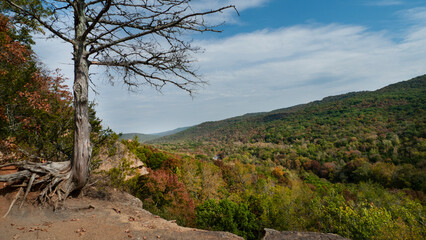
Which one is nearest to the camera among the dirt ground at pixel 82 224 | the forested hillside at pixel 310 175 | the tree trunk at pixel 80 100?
the dirt ground at pixel 82 224

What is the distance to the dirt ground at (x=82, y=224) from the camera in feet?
12.4

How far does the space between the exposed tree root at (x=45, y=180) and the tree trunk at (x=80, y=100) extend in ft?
0.91

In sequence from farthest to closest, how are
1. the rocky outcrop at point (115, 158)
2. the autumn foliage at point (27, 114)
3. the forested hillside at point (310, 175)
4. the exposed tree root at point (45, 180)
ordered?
the forested hillside at point (310, 175), the rocky outcrop at point (115, 158), the autumn foliage at point (27, 114), the exposed tree root at point (45, 180)

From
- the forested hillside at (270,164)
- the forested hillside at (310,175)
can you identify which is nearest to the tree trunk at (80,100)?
the forested hillside at (270,164)

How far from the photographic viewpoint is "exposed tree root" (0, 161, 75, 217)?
471 cm

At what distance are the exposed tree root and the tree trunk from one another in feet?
0.91

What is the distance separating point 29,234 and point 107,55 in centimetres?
437

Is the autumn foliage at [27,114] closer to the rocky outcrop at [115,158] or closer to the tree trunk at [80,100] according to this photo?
the rocky outcrop at [115,158]

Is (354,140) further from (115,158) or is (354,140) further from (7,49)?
(7,49)

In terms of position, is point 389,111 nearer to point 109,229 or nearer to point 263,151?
point 263,151

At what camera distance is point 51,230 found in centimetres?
386

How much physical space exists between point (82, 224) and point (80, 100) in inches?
114

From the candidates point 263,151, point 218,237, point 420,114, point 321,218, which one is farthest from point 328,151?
point 218,237

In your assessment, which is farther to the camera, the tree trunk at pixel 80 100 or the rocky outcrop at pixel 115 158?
the rocky outcrop at pixel 115 158
